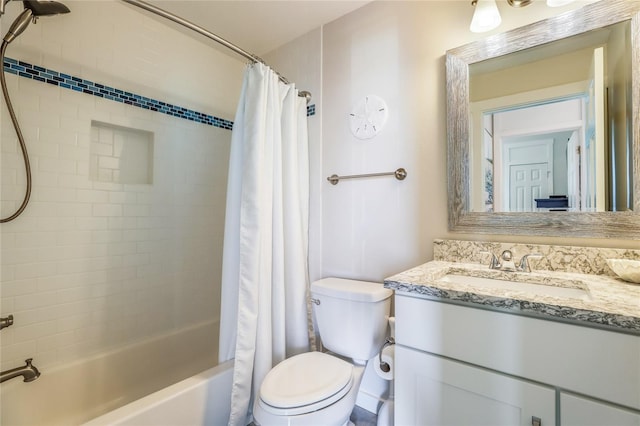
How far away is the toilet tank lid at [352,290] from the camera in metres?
1.31

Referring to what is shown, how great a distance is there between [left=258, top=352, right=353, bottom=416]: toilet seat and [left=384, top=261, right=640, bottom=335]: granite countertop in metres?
0.48

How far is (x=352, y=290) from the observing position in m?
1.37

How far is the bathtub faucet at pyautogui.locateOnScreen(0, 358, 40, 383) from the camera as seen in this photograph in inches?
50.4

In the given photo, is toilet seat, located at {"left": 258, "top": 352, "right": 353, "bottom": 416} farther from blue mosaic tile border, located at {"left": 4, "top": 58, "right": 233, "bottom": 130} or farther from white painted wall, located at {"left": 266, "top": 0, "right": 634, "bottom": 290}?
blue mosaic tile border, located at {"left": 4, "top": 58, "right": 233, "bottom": 130}

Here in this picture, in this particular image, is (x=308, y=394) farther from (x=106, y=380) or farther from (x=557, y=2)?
(x=557, y=2)

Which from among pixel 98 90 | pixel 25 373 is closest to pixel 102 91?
pixel 98 90

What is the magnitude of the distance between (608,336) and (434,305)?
0.40m

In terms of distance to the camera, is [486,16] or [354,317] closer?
[486,16]

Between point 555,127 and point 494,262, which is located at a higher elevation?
point 555,127

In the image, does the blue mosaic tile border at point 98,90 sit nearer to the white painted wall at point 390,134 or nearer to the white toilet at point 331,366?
the white painted wall at point 390,134

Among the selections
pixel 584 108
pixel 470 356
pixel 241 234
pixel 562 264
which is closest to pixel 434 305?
pixel 470 356

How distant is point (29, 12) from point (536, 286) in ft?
7.97

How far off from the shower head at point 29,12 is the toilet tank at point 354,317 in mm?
1812

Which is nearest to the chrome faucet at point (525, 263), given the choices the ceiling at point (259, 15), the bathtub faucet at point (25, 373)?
the ceiling at point (259, 15)
